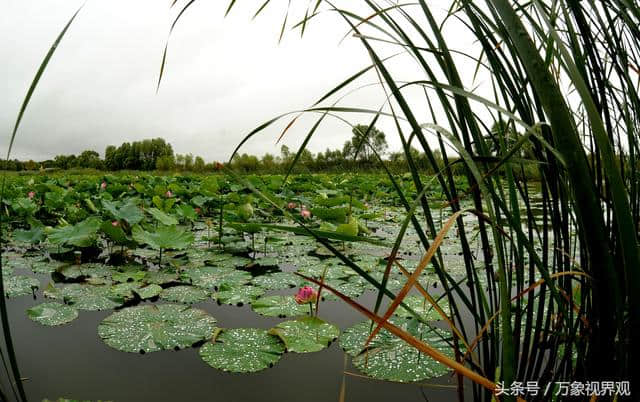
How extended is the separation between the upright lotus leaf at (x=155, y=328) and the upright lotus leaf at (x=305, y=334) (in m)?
0.22

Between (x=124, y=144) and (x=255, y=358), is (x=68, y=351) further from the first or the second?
(x=124, y=144)

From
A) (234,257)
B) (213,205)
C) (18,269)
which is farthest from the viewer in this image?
(213,205)

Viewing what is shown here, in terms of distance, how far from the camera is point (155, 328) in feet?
3.83

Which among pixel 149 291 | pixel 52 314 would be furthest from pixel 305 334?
pixel 52 314

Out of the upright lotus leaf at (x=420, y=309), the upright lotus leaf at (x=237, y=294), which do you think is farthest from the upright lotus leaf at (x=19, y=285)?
the upright lotus leaf at (x=420, y=309)

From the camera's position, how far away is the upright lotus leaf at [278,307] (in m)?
1.31

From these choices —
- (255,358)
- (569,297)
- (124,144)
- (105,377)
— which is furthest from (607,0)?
(124,144)

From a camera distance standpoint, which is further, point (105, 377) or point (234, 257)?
point (234, 257)

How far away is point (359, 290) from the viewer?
155 cm

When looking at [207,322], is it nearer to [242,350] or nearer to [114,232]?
[242,350]

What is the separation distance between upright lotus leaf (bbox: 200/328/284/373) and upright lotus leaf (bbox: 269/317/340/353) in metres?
0.03

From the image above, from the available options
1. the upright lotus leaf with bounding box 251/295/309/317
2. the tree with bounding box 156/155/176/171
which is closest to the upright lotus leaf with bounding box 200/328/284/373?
the upright lotus leaf with bounding box 251/295/309/317

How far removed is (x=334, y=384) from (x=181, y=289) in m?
0.83

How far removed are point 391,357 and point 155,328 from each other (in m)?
0.68
